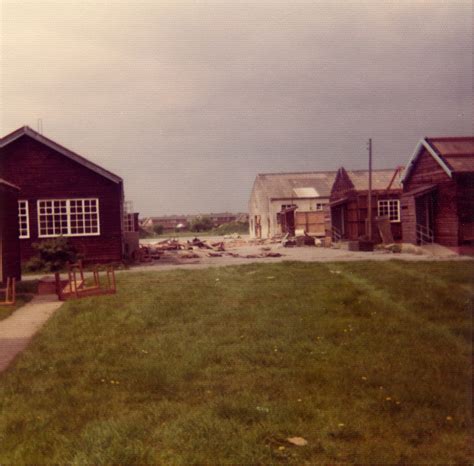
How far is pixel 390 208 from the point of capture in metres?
32.4

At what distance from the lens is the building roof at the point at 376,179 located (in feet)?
108

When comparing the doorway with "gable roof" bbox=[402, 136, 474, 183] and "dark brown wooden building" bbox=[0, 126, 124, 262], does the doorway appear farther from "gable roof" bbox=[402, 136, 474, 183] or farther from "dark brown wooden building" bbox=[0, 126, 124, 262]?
"dark brown wooden building" bbox=[0, 126, 124, 262]

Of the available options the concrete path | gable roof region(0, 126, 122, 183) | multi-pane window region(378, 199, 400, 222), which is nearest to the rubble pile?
gable roof region(0, 126, 122, 183)

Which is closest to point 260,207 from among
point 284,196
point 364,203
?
point 284,196

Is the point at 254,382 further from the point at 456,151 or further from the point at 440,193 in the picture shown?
the point at 456,151

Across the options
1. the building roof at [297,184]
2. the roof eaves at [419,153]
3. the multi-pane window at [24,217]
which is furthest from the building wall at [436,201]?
the building roof at [297,184]

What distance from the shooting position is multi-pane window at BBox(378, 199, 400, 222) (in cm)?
3228

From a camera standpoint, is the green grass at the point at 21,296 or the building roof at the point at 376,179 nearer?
the green grass at the point at 21,296

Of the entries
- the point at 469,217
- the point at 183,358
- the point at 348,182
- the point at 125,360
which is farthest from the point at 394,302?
the point at 348,182

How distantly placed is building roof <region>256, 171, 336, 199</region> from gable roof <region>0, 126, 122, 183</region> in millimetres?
30786

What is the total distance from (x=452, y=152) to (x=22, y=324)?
766 inches

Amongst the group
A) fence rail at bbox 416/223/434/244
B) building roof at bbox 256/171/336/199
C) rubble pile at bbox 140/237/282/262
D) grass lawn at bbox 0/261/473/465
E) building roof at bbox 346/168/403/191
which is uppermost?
building roof at bbox 256/171/336/199

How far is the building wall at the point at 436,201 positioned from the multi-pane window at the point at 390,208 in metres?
4.49

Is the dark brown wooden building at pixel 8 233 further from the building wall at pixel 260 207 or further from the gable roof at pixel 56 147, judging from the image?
the building wall at pixel 260 207
